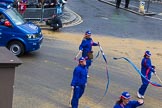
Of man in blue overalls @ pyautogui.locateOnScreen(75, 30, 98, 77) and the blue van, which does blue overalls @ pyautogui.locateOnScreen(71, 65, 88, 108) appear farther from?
the blue van

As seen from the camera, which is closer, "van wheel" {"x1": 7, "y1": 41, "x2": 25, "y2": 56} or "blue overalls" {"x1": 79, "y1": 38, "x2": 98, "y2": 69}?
"blue overalls" {"x1": 79, "y1": 38, "x2": 98, "y2": 69}

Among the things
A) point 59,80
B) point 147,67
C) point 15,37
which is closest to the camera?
point 147,67

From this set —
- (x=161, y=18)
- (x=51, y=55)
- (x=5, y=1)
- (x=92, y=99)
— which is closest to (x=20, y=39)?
(x=51, y=55)

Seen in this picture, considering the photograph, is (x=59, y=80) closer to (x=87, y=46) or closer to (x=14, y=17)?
(x=87, y=46)

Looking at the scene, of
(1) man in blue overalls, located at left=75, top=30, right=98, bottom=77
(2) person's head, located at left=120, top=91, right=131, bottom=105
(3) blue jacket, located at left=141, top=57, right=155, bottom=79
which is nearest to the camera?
(2) person's head, located at left=120, top=91, right=131, bottom=105

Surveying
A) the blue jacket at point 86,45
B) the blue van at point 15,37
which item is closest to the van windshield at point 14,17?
the blue van at point 15,37

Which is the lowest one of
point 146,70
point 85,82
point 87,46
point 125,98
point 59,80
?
point 59,80

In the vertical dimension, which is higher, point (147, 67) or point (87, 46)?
point (87, 46)

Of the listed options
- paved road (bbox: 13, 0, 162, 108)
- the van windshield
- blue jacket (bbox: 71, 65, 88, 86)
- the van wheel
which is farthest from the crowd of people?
the van windshield

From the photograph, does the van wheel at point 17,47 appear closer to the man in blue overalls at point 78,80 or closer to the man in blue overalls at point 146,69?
the man in blue overalls at point 146,69

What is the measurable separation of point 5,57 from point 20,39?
10.8 m

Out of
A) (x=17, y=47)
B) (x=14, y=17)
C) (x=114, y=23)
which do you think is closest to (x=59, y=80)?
A: (x=17, y=47)

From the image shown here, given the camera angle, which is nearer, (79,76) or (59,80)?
(79,76)

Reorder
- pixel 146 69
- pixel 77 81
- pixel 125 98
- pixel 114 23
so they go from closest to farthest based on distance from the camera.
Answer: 1. pixel 125 98
2. pixel 77 81
3. pixel 146 69
4. pixel 114 23
